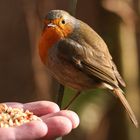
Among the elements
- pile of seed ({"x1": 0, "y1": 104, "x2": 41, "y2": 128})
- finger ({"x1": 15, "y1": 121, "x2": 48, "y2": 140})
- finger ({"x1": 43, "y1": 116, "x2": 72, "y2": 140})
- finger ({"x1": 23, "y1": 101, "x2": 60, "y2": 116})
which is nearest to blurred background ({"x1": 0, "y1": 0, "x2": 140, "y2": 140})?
finger ({"x1": 23, "y1": 101, "x2": 60, "y2": 116})

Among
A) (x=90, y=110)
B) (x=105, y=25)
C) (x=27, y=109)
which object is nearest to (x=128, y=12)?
(x=105, y=25)

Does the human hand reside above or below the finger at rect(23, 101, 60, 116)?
above

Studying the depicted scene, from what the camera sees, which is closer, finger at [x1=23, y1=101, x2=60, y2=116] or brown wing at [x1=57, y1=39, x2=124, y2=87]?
finger at [x1=23, y1=101, x2=60, y2=116]

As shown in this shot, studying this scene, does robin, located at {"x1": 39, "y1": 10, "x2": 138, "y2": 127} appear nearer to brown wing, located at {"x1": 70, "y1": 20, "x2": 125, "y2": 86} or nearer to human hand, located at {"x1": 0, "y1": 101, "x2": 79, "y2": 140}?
brown wing, located at {"x1": 70, "y1": 20, "x2": 125, "y2": 86}

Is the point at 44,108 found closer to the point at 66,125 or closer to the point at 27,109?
the point at 27,109

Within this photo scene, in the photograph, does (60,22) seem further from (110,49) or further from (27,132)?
(27,132)

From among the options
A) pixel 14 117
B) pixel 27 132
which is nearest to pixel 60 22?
pixel 14 117
